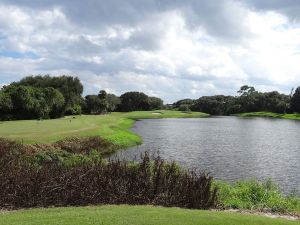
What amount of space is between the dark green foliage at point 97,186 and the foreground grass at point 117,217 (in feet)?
3.70

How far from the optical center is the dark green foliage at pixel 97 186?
1520cm

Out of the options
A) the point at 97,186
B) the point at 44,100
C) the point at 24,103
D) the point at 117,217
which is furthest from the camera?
the point at 44,100

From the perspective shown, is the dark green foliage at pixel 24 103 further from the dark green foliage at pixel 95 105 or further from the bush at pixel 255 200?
the bush at pixel 255 200

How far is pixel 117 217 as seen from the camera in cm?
1240

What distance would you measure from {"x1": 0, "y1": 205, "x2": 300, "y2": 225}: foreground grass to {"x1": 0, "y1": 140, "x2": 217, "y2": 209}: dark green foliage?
1.13 metres

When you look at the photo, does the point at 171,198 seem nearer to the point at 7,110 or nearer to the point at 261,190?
the point at 261,190

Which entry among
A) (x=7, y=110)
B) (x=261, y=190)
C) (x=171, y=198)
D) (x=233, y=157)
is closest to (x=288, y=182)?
(x=261, y=190)

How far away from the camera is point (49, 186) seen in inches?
601

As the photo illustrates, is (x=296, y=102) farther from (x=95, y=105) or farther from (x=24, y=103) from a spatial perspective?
(x=24, y=103)

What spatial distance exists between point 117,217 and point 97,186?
3853 millimetres

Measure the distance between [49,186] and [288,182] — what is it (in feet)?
68.8

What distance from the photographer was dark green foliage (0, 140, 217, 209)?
49.9 feet

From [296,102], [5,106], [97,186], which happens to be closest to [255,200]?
[97,186]

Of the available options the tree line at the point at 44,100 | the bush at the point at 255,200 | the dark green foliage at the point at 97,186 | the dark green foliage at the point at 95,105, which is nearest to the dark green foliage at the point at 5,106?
the tree line at the point at 44,100
